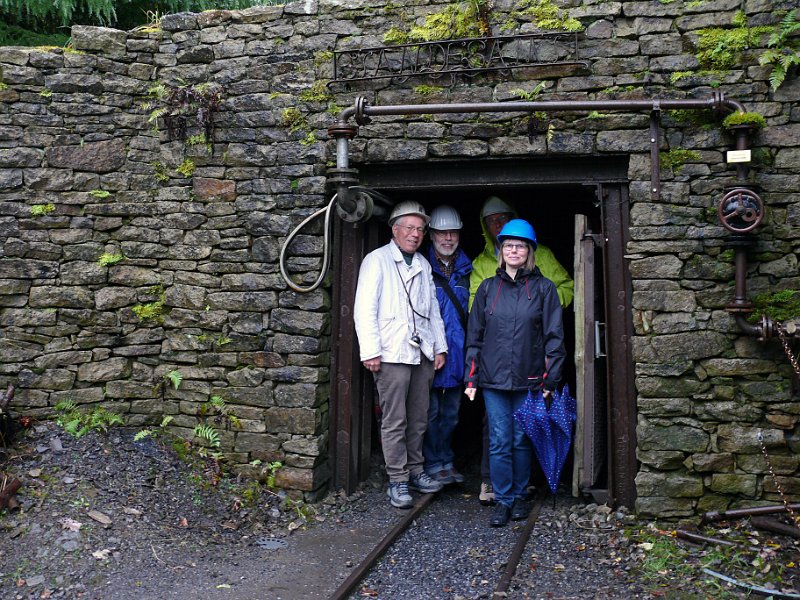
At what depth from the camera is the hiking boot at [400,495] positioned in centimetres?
579

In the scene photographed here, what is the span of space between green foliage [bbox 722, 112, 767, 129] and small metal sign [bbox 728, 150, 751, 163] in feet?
0.57

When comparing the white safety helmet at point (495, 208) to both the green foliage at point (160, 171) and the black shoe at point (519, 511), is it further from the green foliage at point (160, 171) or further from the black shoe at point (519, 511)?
the green foliage at point (160, 171)

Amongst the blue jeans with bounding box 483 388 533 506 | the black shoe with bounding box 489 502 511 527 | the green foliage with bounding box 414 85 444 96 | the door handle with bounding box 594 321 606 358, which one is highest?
the green foliage with bounding box 414 85 444 96

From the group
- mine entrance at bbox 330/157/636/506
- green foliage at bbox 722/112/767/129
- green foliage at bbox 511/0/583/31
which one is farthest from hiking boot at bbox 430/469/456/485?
green foliage at bbox 511/0/583/31

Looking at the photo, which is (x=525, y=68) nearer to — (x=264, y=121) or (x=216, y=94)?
(x=264, y=121)

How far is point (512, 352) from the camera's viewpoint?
550 centimetres

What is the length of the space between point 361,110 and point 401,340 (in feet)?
5.57

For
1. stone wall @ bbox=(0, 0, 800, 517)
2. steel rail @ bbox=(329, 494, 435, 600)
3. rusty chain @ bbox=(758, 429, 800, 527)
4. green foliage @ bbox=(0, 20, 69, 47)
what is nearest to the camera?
steel rail @ bbox=(329, 494, 435, 600)

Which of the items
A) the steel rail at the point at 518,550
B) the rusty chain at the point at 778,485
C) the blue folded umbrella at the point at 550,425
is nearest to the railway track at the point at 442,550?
the steel rail at the point at 518,550

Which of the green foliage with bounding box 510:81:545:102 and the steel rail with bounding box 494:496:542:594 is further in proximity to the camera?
the green foliage with bounding box 510:81:545:102

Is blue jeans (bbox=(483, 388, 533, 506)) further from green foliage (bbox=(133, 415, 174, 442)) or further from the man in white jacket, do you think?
green foliage (bbox=(133, 415, 174, 442))

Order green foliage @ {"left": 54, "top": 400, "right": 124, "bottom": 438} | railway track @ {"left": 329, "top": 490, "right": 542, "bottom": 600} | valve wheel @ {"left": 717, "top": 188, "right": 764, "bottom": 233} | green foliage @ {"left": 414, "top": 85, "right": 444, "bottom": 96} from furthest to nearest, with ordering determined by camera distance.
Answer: green foliage @ {"left": 54, "top": 400, "right": 124, "bottom": 438} → green foliage @ {"left": 414, "top": 85, "right": 444, "bottom": 96} → valve wheel @ {"left": 717, "top": 188, "right": 764, "bottom": 233} → railway track @ {"left": 329, "top": 490, "right": 542, "bottom": 600}

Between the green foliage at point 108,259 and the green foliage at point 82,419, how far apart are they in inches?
43.2

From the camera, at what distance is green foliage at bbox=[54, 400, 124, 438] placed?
18.9 feet
